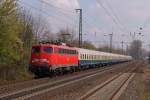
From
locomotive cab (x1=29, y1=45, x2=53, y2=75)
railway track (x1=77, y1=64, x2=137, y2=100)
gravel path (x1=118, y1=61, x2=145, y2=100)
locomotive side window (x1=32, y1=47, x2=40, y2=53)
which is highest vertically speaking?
locomotive side window (x1=32, y1=47, x2=40, y2=53)

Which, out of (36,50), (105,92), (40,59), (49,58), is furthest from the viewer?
(36,50)

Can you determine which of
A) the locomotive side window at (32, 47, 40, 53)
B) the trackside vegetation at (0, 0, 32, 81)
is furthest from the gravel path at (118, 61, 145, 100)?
the trackside vegetation at (0, 0, 32, 81)

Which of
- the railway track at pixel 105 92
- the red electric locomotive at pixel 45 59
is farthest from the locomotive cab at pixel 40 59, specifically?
the railway track at pixel 105 92

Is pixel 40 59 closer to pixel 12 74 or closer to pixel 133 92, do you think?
pixel 12 74

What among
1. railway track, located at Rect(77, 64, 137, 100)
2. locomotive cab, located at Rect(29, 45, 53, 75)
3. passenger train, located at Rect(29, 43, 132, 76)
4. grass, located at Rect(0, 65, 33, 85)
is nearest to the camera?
railway track, located at Rect(77, 64, 137, 100)

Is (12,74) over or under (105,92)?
over

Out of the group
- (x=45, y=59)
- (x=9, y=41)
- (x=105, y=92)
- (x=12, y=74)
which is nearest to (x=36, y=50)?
(x=45, y=59)

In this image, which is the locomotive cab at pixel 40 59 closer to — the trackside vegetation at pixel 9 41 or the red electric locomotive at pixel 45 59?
the red electric locomotive at pixel 45 59

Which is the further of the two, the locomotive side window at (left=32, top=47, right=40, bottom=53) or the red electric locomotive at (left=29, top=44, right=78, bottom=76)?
the locomotive side window at (left=32, top=47, right=40, bottom=53)

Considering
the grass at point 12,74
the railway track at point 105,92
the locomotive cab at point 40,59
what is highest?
the locomotive cab at point 40,59

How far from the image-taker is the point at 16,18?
34062 mm

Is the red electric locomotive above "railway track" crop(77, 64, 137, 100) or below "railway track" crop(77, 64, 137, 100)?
above

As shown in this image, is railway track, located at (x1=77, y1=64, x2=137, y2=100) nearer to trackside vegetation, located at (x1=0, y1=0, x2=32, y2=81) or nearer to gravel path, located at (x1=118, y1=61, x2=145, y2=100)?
gravel path, located at (x1=118, y1=61, x2=145, y2=100)

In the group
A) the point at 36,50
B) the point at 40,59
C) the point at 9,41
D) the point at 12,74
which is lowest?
the point at 12,74
